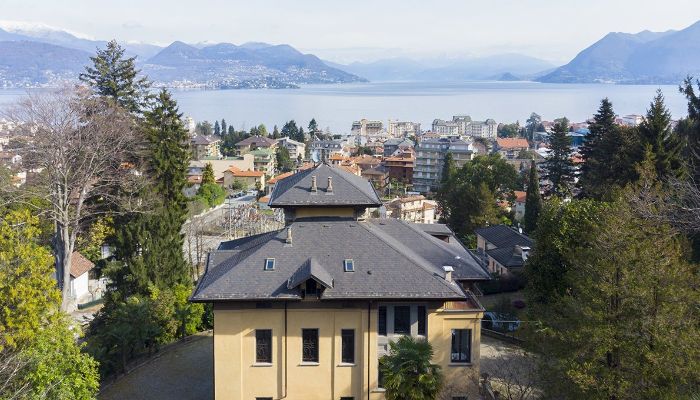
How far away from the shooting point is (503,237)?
39031 mm

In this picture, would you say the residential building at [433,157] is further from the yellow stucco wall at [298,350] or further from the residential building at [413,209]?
the yellow stucco wall at [298,350]

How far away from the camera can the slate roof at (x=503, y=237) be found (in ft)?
122

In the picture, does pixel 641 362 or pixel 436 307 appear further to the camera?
pixel 436 307

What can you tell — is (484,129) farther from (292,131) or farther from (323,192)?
(323,192)

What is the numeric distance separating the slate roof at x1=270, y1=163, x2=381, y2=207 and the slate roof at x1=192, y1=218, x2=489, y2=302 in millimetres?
774

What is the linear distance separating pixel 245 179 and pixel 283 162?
2144 centimetres

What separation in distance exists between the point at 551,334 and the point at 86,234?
25424mm

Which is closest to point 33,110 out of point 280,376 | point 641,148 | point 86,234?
point 86,234

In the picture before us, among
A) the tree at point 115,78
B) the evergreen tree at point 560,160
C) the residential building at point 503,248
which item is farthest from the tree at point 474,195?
the tree at point 115,78

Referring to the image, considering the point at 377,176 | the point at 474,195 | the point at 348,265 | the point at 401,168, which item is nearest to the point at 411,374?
the point at 348,265

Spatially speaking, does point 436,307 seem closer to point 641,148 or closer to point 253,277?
point 253,277

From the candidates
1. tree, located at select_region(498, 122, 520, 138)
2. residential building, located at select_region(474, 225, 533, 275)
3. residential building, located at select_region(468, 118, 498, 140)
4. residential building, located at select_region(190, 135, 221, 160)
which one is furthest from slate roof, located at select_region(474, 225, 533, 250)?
residential building, located at select_region(468, 118, 498, 140)

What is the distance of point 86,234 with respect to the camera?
102 feet

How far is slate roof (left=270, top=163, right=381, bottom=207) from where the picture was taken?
65.6 feet
